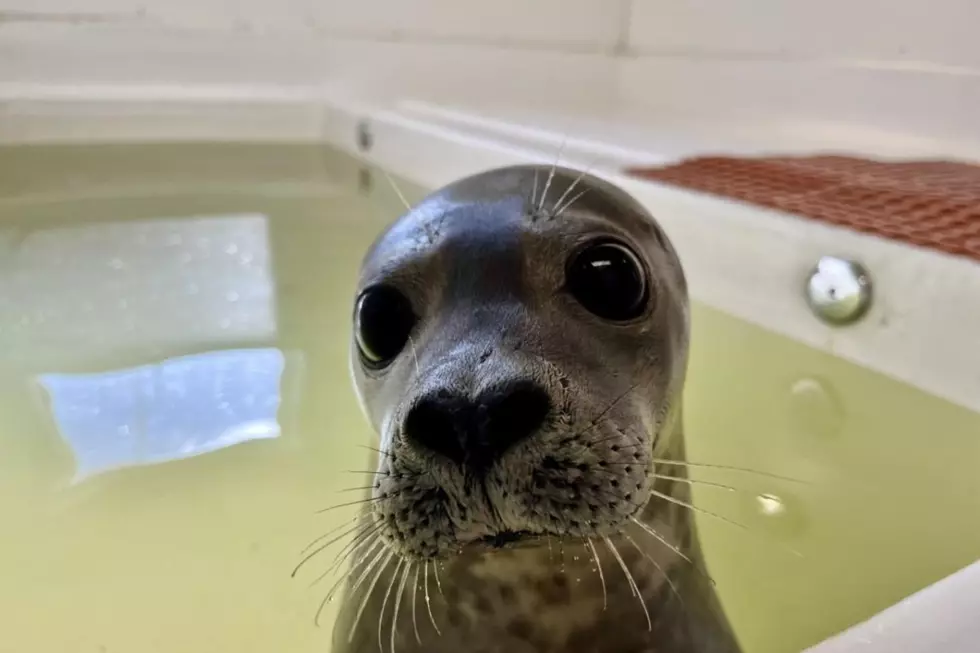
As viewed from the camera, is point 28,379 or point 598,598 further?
point 28,379

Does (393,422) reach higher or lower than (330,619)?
higher

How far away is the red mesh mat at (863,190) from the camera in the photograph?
114 centimetres

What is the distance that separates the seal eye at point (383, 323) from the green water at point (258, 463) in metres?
0.33

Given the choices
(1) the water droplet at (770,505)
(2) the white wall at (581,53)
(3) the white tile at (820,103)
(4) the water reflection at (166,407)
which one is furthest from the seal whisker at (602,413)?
(2) the white wall at (581,53)

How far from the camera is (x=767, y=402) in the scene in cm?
126

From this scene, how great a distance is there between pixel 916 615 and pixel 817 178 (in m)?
1.15

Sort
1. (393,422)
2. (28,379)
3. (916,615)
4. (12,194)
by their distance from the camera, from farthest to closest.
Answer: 1. (12,194)
2. (28,379)
3. (393,422)
4. (916,615)

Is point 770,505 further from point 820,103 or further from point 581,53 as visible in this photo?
point 581,53

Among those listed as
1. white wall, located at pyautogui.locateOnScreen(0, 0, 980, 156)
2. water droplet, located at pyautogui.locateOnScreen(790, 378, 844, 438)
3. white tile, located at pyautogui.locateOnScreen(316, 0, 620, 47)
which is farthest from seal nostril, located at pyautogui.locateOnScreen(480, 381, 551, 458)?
white tile, located at pyautogui.locateOnScreen(316, 0, 620, 47)

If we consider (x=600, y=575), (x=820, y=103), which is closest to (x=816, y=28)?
(x=820, y=103)

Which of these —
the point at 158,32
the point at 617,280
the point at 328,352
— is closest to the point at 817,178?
the point at 328,352

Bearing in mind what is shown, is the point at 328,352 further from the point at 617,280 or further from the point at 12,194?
the point at 12,194

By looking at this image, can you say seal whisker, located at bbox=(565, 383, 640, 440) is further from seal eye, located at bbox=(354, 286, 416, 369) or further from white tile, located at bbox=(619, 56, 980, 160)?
white tile, located at bbox=(619, 56, 980, 160)

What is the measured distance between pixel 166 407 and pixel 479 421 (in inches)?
36.1
